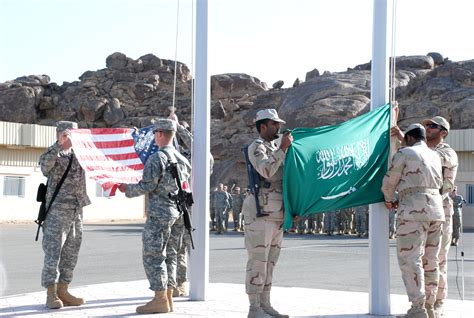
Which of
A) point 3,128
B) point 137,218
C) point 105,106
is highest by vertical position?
point 105,106

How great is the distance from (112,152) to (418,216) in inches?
140

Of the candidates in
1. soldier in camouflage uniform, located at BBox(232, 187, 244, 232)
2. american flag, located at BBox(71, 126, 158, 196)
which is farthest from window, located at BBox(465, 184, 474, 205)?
american flag, located at BBox(71, 126, 158, 196)

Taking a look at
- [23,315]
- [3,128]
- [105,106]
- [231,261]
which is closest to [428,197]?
[23,315]

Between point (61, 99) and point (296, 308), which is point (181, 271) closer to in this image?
point (296, 308)

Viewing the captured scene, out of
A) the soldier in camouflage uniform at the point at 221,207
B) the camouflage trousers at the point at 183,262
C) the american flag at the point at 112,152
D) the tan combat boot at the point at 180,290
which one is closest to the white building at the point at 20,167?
the soldier in camouflage uniform at the point at 221,207

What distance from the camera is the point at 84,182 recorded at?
26.9ft

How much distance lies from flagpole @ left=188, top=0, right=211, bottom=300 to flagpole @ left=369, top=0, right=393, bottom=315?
6.34 ft

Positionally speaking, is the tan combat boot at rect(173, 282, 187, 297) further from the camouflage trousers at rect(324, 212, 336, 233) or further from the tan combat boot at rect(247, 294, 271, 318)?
the camouflage trousers at rect(324, 212, 336, 233)

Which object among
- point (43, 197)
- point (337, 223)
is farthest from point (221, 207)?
point (43, 197)

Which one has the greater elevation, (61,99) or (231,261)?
(61,99)

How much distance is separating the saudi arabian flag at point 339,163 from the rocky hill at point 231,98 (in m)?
37.2

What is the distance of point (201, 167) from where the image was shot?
8.42 meters

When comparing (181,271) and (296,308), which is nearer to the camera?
(296,308)

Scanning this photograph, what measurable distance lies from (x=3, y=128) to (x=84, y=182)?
27.0 meters
